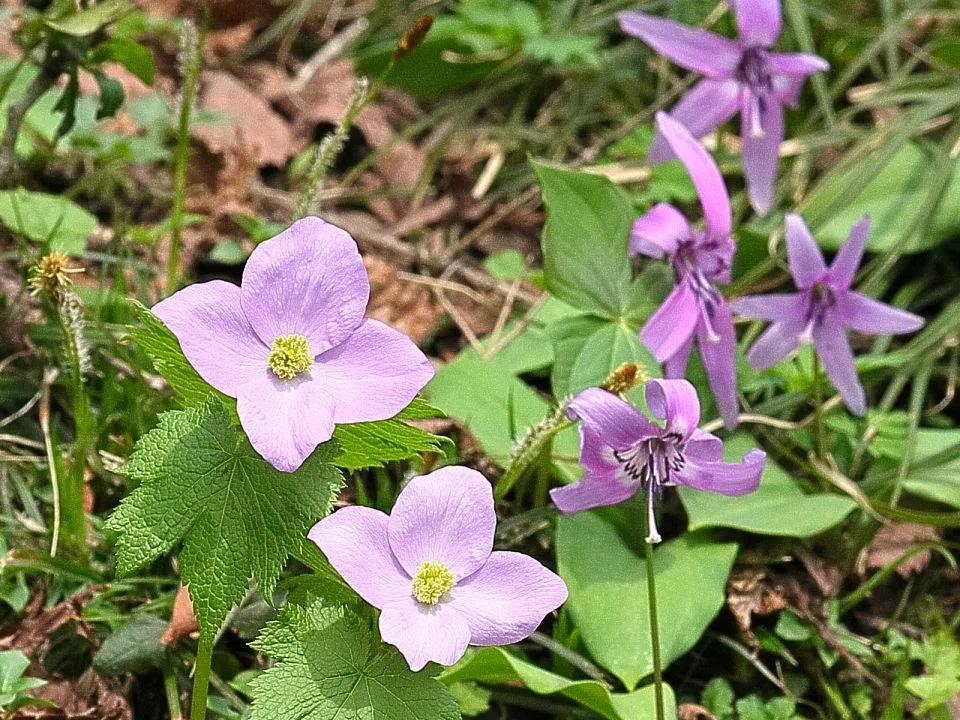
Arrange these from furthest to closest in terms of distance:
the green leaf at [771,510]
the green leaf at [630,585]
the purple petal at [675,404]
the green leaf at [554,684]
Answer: the green leaf at [771,510]
the green leaf at [630,585]
the green leaf at [554,684]
the purple petal at [675,404]

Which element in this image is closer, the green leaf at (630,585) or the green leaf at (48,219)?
the green leaf at (630,585)

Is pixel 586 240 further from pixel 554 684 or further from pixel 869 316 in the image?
pixel 554 684

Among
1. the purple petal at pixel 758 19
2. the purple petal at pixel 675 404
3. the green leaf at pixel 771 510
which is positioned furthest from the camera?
the purple petal at pixel 758 19

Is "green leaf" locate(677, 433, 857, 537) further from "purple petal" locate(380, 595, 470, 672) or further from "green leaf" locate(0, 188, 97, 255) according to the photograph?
"green leaf" locate(0, 188, 97, 255)

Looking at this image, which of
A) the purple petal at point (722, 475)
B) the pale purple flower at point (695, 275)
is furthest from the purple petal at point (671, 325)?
the purple petal at point (722, 475)

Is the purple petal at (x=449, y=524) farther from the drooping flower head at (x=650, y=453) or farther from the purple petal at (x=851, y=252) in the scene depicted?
the purple petal at (x=851, y=252)

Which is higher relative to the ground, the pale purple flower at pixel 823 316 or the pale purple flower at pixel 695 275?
the pale purple flower at pixel 695 275

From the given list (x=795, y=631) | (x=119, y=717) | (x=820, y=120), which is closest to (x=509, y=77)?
(x=820, y=120)

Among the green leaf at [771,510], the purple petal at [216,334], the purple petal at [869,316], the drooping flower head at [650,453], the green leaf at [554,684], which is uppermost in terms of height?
the purple petal at [216,334]
